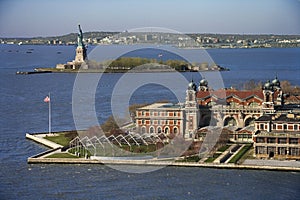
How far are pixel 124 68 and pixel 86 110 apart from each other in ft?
50.1

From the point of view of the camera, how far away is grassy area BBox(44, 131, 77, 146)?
11209 mm

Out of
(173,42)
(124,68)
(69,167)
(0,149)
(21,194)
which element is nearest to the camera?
(21,194)

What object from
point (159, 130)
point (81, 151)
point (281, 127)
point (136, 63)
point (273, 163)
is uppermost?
point (136, 63)

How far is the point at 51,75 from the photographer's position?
28.6m

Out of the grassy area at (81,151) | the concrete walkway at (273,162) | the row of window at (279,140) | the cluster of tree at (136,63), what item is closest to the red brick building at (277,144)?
the row of window at (279,140)

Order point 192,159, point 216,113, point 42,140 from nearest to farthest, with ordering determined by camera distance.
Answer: point 192,159 → point 42,140 → point 216,113

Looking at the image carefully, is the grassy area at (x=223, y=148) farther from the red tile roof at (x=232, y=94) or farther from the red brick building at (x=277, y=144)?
the red tile roof at (x=232, y=94)

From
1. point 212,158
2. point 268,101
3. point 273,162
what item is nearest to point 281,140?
point 273,162

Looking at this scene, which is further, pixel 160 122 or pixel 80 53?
pixel 80 53

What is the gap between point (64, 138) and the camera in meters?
11.5

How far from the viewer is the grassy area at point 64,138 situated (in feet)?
36.8

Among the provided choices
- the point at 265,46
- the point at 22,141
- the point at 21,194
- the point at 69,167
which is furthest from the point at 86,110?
the point at 265,46

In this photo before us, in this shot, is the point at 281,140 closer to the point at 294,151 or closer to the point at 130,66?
the point at 294,151

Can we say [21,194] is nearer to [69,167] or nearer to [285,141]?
[69,167]
